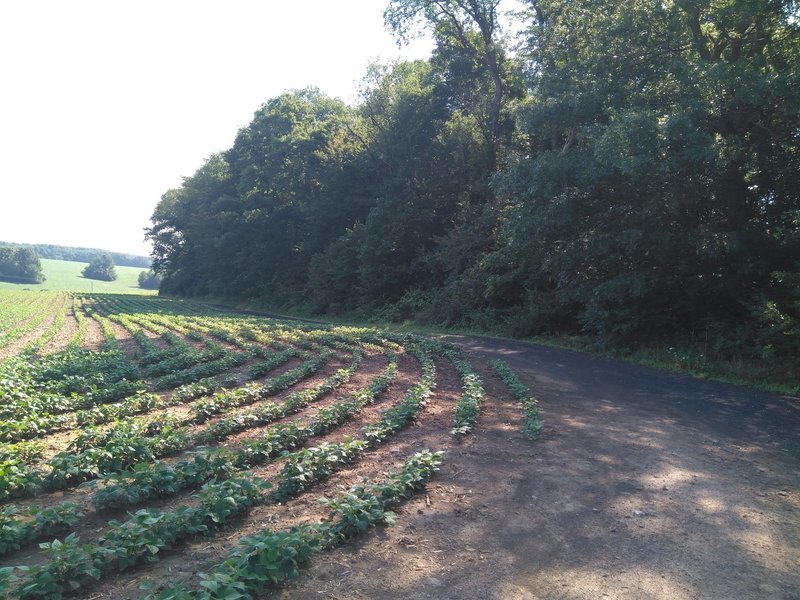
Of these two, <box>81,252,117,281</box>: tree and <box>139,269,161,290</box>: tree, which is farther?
<box>81,252,117,281</box>: tree

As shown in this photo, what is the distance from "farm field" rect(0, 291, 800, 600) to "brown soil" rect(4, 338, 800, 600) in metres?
0.02

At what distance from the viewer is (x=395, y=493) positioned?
Result: 523 centimetres

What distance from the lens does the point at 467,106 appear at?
3409cm

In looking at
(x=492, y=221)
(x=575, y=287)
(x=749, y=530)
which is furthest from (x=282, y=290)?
(x=749, y=530)

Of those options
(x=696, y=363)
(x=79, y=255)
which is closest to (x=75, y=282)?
(x=79, y=255)

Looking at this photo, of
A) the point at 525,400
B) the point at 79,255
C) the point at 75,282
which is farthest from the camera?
the point at 79,255

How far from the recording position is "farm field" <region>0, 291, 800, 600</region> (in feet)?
13.1

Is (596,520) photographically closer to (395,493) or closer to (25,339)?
(395,493)

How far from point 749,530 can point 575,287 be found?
46.5 ft

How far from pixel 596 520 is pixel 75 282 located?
420 feet

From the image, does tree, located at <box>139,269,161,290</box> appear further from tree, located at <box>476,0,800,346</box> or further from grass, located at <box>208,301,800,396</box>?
tree, located at <box>476,0,800,346</box>

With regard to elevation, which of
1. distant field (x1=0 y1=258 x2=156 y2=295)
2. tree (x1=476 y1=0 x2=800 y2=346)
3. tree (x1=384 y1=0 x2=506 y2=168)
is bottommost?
distant field (x1=0 y1=258 x2=156 y2=295)

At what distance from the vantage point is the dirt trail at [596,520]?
4047 mm

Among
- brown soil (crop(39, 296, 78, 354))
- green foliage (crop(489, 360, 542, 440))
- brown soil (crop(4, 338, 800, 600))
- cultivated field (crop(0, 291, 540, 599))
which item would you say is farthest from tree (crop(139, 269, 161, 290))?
brown soil (crop(4, 338, 800, 600))
